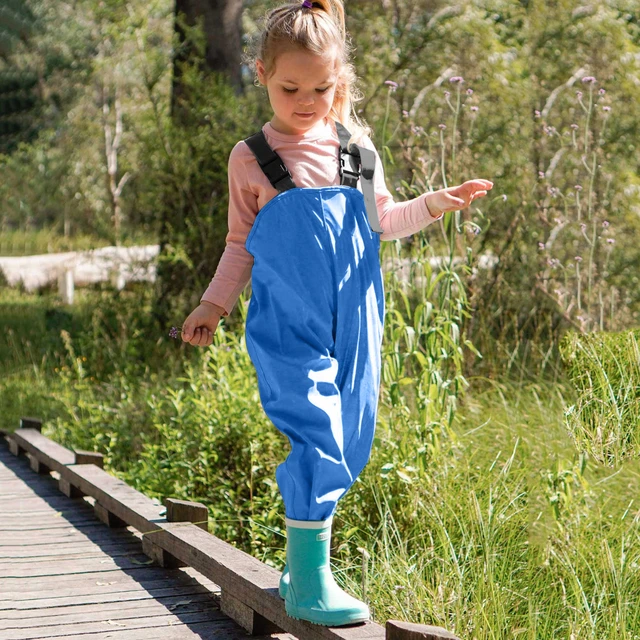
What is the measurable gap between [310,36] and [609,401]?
4.49ft

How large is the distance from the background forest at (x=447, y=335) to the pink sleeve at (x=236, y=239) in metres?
0.87

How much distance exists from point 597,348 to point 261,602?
4.28ft

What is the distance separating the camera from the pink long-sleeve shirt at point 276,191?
252 cm

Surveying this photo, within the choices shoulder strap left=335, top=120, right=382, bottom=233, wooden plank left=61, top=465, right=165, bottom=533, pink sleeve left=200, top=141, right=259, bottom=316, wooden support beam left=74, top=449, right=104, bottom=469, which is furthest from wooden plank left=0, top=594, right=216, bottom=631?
wooden support beam left=74, top=449, right=104, bottom=469

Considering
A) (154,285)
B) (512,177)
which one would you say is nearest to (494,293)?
(512,177)

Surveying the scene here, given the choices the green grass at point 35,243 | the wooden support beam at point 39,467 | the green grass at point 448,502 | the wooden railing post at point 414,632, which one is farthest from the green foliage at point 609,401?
the green grass at point 35,243

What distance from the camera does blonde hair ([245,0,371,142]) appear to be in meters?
2.43

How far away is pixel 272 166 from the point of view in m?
2.49

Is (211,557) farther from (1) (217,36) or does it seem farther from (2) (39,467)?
(1) (217,36)

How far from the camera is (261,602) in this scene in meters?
2.73

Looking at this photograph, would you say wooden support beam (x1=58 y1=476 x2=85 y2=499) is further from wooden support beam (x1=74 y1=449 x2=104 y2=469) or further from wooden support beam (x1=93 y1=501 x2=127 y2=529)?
wooden support beam (x1=93 y1=501 x2=127 y2=529)

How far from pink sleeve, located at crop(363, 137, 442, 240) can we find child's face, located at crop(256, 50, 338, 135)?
0.75 feet

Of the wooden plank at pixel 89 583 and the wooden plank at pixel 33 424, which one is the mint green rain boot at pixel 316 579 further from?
the wooden plank at pixel 33 424

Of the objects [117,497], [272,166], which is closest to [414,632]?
[272,166]
